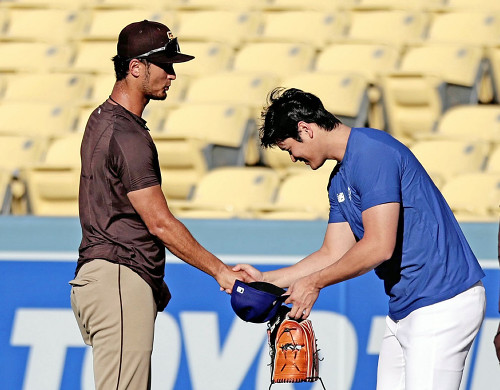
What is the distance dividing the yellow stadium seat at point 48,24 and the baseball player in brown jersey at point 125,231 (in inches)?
230

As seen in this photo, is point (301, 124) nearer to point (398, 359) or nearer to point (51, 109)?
point (398, 359)

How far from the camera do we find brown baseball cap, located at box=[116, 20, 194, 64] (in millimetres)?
3408

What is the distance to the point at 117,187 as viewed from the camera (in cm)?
333

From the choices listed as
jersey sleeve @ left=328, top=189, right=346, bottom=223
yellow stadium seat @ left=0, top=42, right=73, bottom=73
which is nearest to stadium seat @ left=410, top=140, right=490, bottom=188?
jersey sleeve @ left=328, top=189, right=346, bottom=223

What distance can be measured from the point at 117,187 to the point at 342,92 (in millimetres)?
3944

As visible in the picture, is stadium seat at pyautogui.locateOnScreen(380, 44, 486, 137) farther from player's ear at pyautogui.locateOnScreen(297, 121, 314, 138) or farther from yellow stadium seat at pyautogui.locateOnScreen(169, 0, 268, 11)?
player's ear at pyautogui.locateOnScreen(297, 121, 314, 138)

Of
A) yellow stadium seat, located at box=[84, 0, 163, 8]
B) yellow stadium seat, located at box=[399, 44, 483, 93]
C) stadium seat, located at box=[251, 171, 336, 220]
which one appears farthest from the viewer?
yellow stadium seat, located at box=[84, 0, 163, 8]

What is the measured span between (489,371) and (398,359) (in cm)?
107

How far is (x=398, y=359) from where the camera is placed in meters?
3.40

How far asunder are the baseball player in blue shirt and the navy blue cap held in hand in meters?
0.29

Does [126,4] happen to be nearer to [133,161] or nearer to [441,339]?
[133,161]

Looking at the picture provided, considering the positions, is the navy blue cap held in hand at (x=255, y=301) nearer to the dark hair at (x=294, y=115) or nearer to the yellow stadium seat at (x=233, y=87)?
the dark hair at (x=294, y=115)

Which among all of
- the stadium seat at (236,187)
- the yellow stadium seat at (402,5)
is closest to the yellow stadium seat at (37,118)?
the stadium seat at (236,187)

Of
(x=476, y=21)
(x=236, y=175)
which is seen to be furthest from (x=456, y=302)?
(x=476, y=21)
